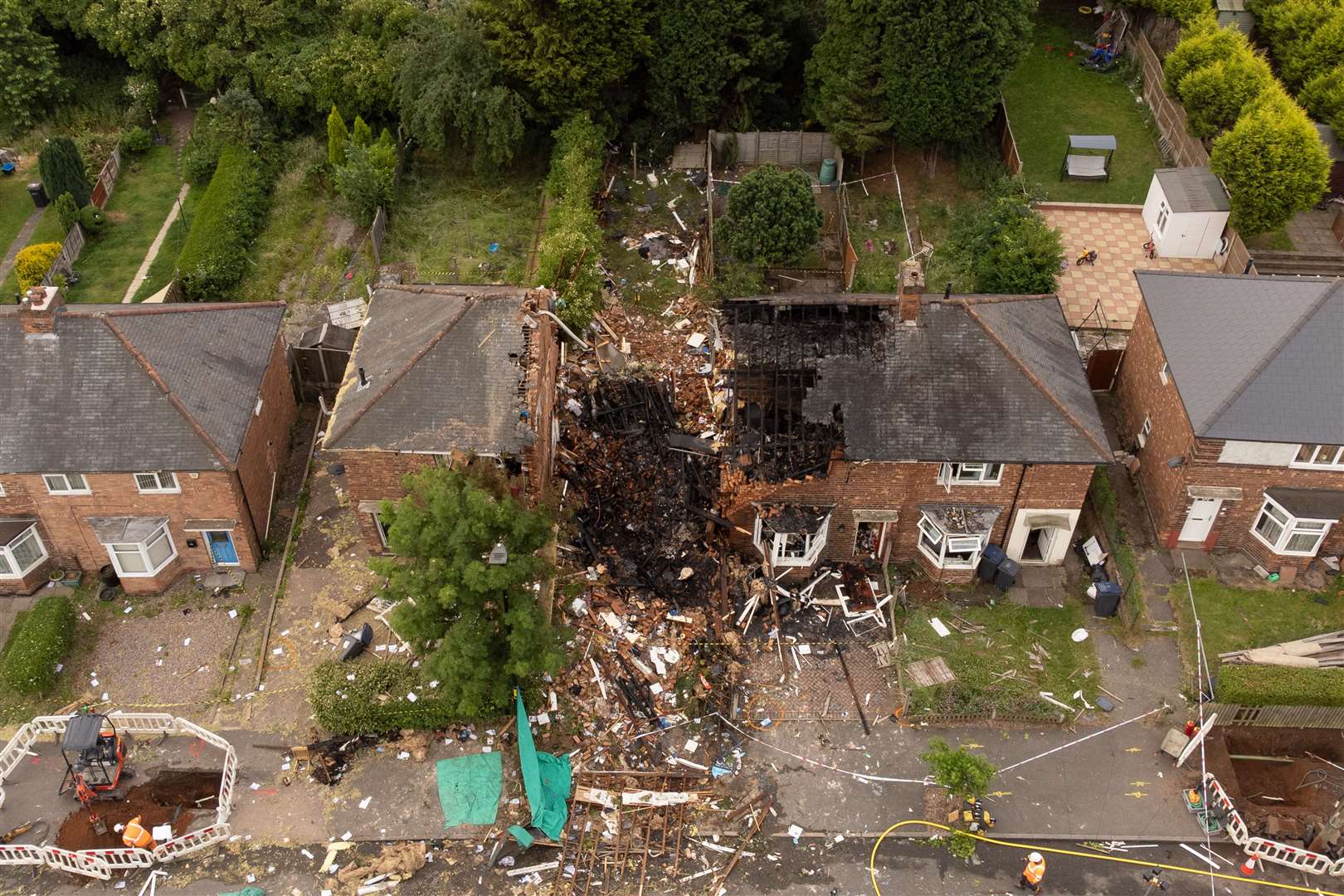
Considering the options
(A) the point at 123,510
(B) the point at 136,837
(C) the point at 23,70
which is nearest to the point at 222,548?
(A) the point at 123,510

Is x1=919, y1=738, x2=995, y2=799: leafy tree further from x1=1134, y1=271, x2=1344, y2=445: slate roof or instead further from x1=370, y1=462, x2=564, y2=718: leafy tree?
x1=1134, y1=271, x2=1344, y2=445: slate roof

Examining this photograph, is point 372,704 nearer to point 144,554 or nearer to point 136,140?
point 144,554

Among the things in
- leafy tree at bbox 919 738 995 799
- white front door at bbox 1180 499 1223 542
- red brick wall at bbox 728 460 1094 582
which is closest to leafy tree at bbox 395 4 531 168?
red brick wall at bbox 728 460 1094 582

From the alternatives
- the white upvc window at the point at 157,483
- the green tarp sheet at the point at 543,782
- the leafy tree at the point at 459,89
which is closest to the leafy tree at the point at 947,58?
the leafy tree at the point at 459,89

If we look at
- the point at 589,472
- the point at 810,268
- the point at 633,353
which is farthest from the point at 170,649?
the point at 810,268

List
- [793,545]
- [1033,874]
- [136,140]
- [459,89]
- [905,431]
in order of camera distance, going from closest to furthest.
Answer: [1033,874] < [905,431] < [793,545] < [459,89] < [136,140]
